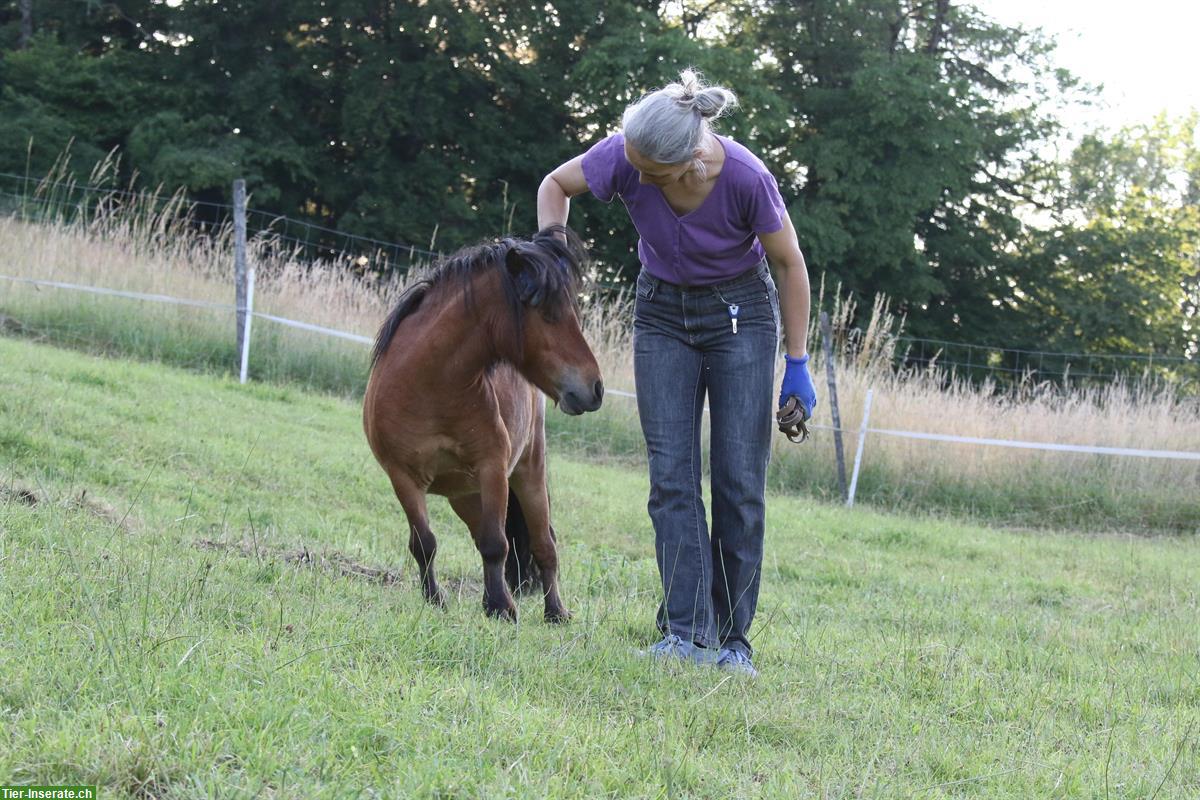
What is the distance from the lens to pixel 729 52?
27016mm

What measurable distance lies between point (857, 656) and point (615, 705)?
5.80 ft

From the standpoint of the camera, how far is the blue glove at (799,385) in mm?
4586

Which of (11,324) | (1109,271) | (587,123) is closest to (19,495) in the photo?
(11,324)

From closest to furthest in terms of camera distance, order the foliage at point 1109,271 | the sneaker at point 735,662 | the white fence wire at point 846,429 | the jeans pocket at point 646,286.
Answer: the sneaker at point 735,662 < the jeans pocket at point 646,286 < the white fence wire at point 846,429 < the foliage at point 1109,271

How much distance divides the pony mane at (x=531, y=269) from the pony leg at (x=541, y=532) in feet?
3.65

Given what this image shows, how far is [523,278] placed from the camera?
469cm

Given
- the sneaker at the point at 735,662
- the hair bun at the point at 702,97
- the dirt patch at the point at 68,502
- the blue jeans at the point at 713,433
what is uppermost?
the hair bun at the point at 702,97

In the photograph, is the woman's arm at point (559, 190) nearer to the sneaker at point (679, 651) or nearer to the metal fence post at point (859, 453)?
the sneaker at point (679, 651)

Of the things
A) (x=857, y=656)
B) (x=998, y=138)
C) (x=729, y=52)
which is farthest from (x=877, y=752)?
(x=998, y=138)

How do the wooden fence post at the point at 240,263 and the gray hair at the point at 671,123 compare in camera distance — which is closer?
the gray hair at the point at 671,123

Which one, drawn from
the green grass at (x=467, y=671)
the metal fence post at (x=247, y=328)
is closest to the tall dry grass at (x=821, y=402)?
the metal fence post at (x=247, y=328)

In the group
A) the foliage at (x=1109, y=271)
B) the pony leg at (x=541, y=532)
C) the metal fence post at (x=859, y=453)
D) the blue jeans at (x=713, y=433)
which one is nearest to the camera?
the blue jeans at (x=713, y=433)

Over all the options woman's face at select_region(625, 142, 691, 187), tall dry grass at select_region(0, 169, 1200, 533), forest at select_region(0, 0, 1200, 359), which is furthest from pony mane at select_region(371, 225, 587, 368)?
forest at select_region(0, 0, 1200, 359)

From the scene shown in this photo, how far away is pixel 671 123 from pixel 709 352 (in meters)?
0.97
